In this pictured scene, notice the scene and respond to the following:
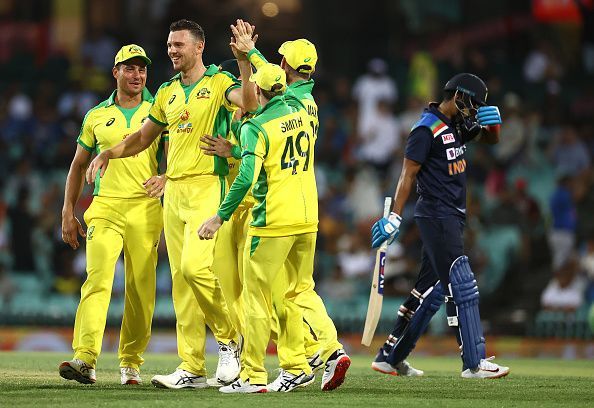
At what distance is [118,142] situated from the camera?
391 inches

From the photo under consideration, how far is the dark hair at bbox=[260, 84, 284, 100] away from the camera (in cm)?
882

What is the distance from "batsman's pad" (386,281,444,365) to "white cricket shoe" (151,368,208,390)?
2137 millimetres

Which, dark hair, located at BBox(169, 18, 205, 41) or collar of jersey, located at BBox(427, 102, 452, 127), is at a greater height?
dark hair, located at BBox(169, 18, 205, 41)

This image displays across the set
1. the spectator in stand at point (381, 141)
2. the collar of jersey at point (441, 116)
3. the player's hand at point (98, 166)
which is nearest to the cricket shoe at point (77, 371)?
the player's hand at point (98, 166)

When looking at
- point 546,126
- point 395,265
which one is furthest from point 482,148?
point 395,265

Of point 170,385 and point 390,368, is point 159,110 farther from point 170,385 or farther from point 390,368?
point 390,368

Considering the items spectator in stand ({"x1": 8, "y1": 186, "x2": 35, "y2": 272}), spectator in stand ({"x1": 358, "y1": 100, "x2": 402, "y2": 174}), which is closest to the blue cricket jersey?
spectator in stand ({"x1": 358, "y1": 100, "x2": 402, "y2": 174})

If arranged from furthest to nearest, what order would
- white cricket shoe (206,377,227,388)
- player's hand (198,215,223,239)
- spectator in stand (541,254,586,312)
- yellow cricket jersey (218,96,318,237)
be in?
spectator in stand (541,254,586,312), white cricket shoe (206,377,227,388), yellow cricket jersey (218,96,318,237), player's hand (198,215,223,239)

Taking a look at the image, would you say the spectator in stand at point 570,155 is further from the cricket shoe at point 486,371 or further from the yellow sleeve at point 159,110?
the yellow sleeve at point 159,110

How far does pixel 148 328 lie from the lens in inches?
388

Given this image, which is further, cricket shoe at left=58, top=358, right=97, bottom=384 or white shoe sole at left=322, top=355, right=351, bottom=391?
cricket shoe at left=58, top=358, right=97, bottom=384

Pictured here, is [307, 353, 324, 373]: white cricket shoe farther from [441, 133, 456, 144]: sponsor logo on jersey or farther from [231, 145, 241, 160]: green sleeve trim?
[441, 133, 456, 144]: sponsor logo on jersey

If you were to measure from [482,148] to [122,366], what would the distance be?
10.4m

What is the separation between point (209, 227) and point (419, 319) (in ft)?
9.14
